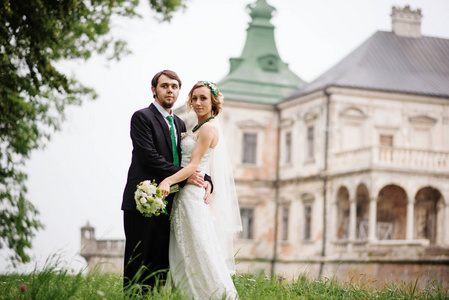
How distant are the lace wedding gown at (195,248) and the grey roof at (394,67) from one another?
3053cm

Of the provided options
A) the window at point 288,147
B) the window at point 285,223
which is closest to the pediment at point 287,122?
the window at point 288,147

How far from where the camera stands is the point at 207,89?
727 cm

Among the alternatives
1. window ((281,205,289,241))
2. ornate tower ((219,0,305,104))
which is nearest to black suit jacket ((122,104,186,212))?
window ((281,205,289,241))

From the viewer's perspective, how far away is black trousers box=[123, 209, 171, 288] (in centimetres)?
708

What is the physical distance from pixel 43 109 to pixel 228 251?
13.6 meters

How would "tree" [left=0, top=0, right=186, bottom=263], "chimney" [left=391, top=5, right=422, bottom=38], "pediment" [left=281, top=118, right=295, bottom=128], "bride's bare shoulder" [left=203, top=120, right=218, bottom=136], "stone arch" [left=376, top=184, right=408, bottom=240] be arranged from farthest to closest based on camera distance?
"chimney" [left=391, top=5, right=422, bottom=38] → "pediment" [left=281, top=118, right=295, bottom=128] → "stone arch" [left=376, top=184, right=408, bottom=240] → "tree" [left=0, top=0, right=186, bottom=263] → "bride's bare shoulder" [left=203, top=120, right=218, bottom=136]

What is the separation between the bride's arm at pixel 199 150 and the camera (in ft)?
23.2

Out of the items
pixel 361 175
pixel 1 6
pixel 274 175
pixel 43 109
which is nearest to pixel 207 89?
pixel 1 6

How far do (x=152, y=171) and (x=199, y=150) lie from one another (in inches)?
16.6

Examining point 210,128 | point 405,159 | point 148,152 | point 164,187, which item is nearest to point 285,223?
point 405,159

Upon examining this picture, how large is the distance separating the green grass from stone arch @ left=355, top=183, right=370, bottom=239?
25778 mm

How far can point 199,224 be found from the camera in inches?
279

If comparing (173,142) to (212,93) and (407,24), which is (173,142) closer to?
(212,93)

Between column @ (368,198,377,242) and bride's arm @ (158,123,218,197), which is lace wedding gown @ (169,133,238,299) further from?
column @ (368,198,377,242)
